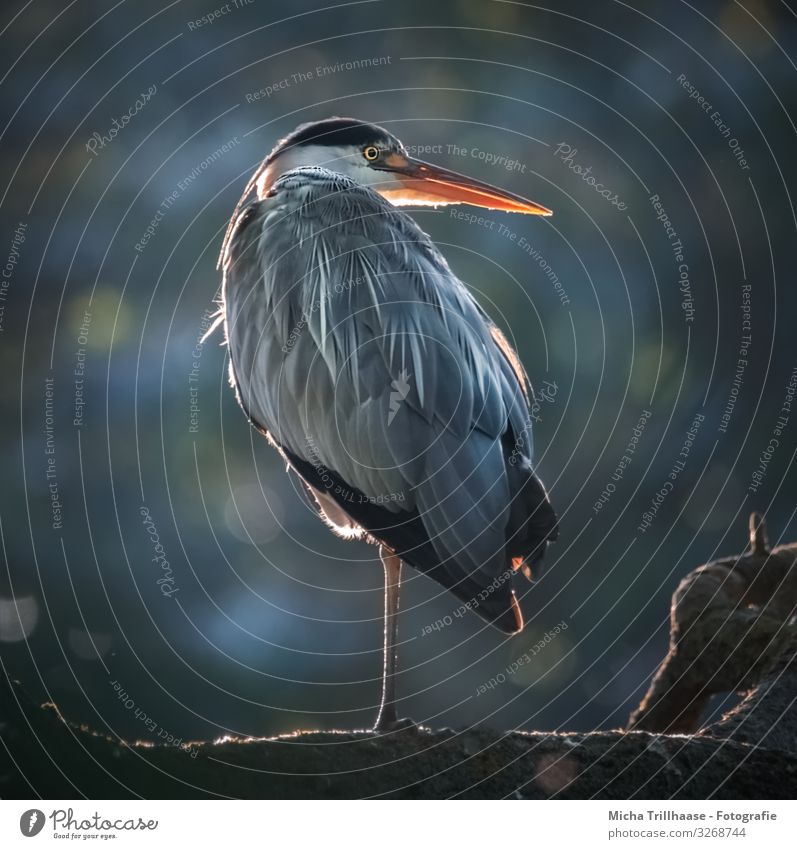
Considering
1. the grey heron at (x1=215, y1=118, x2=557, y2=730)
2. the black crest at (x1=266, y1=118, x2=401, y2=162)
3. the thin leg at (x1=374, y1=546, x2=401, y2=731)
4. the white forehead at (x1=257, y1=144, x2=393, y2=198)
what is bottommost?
the thin leg at (x1=374, y1=546, x2=401, y2=731)

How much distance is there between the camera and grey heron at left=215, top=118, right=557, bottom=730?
2.08m

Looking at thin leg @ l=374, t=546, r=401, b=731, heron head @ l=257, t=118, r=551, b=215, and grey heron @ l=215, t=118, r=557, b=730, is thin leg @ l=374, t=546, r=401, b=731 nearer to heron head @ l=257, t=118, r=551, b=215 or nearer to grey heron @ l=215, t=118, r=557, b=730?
grey heron @ l=215, t=118, r=557, b=730

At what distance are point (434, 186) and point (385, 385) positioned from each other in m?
0.91

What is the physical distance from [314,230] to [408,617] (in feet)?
14.2

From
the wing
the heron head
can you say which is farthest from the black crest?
the wing

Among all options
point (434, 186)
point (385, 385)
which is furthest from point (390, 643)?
point (434, 186)

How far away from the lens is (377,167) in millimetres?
2846

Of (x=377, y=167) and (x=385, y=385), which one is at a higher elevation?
(x=377, y=167)

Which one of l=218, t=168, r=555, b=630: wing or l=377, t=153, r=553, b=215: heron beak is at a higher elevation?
l=377, t=153, r=553, b=215: heron beak

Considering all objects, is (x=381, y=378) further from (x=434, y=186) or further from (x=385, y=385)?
(x=434, y=186)

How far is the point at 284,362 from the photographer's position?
2377 millimetres

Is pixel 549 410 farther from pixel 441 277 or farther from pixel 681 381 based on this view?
pixel 441 277

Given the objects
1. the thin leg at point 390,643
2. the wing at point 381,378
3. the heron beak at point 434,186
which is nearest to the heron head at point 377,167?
the heron beak at point 434,186

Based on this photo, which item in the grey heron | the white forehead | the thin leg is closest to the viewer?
the grey heron
